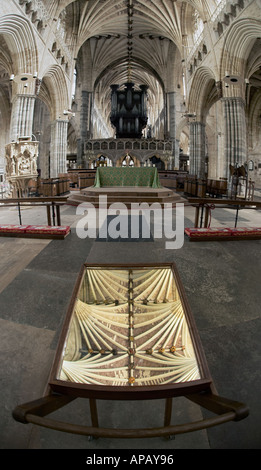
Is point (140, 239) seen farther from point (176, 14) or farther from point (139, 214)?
point (176, 14)

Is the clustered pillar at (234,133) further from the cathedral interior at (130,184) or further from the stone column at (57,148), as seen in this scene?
the stone column at (57,148)

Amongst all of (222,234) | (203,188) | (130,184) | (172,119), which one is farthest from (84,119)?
(222,234)

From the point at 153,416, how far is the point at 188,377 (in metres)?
0.36

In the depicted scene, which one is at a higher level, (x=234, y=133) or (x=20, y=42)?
(x=20, y=42)

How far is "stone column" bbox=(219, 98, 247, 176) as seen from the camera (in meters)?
11.6

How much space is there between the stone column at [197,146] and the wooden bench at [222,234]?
1398 centimetres

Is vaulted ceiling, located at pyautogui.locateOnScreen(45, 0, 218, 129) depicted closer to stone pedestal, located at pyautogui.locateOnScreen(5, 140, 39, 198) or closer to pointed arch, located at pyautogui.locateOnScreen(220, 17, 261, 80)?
pointed arch, located at pyautogui.locateOnScreen(220, 17, 261, 80)

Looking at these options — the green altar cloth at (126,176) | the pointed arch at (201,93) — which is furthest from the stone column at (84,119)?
the green altar cloth at (126,176)

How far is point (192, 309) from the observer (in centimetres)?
215

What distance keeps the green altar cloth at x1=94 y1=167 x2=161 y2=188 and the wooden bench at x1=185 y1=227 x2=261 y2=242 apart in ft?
16.0

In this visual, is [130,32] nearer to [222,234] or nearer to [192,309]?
[222,234]

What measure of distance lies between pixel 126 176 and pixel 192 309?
23.0 feet

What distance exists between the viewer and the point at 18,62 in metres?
11.1

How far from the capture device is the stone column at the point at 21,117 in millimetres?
10812
